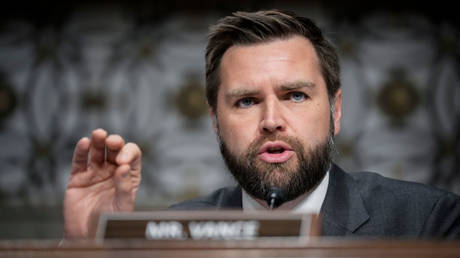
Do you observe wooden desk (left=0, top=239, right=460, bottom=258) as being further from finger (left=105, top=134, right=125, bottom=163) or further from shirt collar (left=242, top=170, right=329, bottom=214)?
shirt collar (left=242, top=170, right=329, bottom=214)

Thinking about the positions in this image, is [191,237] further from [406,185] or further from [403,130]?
[403,130]

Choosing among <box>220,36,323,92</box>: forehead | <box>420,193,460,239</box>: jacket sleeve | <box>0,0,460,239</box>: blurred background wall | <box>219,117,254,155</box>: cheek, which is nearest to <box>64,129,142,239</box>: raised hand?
<box>219,117,254,155</box>: cheek


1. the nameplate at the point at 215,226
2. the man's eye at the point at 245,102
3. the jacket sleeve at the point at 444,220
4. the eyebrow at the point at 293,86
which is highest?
the eyebrow at the point at 293,86

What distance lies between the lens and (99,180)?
4.92 ft

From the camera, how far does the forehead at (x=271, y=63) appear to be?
1670 millimetres

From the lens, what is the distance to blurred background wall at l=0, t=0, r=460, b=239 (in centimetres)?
352

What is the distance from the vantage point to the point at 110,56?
369 centimetres

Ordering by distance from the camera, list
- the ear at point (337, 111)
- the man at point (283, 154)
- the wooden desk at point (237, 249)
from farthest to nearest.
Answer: the ear at point (337, 111) → the man at point (283, 154) → the wooden desk at point (237, 249)

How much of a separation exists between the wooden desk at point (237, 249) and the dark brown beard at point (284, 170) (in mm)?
704

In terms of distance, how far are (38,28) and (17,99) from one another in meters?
0.49

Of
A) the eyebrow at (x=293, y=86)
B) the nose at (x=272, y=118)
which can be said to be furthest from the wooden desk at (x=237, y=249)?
the eyebrow at (x=293, y=86)

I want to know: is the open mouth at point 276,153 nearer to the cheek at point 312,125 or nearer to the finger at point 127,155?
the cheek at point 312,125

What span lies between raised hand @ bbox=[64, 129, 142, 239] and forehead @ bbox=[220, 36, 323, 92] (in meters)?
0.45

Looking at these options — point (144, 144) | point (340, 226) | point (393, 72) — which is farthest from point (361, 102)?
point (340, 226)
